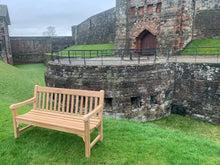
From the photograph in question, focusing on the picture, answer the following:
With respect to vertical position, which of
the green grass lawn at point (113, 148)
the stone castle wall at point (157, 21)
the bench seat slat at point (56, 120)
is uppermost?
the stone castle wall at point (157, 21)

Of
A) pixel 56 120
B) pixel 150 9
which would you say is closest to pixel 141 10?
pixel 150 9

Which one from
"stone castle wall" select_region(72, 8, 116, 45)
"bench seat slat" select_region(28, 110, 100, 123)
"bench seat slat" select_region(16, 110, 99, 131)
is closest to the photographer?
"bench seat slat" select_region(16, 110, 99, 131)

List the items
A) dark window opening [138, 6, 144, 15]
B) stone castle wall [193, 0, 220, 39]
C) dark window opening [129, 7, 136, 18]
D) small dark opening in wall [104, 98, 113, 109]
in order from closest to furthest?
small dark opening in wall [104, 98, 113, 109] → stone castle wall [193, 0, 220, 39] → dark window opening [138, 6, 144, 15] → dark window opening [129, 7, 136, 18]

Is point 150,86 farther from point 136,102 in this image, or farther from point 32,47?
point 32,47

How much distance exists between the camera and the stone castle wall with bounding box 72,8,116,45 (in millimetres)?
24734

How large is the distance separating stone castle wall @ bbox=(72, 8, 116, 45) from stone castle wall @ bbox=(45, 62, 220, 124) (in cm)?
1629

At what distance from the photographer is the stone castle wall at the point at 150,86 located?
825cm

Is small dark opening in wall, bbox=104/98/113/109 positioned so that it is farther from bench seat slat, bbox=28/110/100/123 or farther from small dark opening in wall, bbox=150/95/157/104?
bench seat slat, bbox=28/110/100/123

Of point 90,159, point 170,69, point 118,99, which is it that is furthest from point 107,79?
point 90,159

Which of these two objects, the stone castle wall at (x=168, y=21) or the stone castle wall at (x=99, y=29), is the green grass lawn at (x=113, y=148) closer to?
the stone castle wall at (x=168, y=21)

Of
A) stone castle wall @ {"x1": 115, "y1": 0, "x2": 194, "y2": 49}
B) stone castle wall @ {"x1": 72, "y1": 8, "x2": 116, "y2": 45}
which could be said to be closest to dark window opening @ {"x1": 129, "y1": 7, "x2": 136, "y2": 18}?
stone castle wall @ {"x1": 115, "y1": 0, "x2": 194, "y2": 49}

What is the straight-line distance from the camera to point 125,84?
324 inches

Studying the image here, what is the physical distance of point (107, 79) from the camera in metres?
8.21

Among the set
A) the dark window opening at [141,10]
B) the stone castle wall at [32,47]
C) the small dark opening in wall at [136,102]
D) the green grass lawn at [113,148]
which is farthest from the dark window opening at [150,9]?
the stone castle wall at [32,47]
